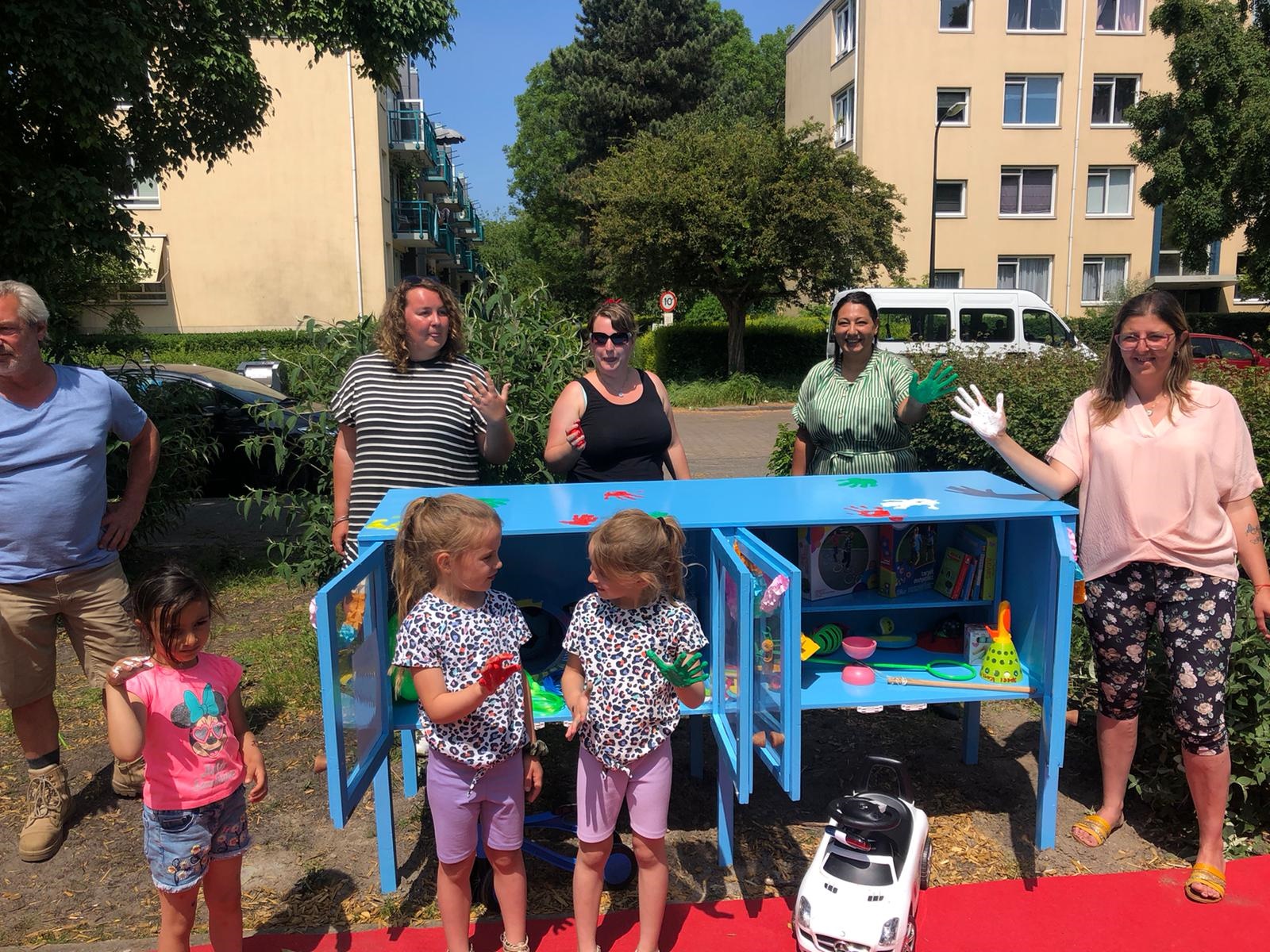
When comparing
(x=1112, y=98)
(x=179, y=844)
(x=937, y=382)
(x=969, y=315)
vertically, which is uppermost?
(x=1112, y=98)

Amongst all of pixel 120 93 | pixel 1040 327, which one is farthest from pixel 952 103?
pixel 120 93

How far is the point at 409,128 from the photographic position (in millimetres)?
29875

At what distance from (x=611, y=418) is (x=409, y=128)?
2902 cm

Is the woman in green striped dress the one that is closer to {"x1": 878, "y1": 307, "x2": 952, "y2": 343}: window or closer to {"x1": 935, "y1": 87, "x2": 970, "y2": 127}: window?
{"x1": 878, "y1": 307, "x2": 952, "y2": 343}: window

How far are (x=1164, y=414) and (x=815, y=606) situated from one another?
52.6 inches

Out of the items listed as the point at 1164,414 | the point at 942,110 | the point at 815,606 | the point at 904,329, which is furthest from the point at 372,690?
the point at 942,110

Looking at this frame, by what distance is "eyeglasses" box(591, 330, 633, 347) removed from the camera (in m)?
3.71

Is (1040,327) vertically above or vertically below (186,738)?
above

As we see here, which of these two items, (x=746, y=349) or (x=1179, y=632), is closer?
(x=1179, y=632)

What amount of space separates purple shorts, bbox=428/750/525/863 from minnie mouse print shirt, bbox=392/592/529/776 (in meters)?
0.05

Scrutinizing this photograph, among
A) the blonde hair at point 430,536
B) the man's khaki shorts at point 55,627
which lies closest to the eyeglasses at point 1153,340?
the blonde hair at point 430,536

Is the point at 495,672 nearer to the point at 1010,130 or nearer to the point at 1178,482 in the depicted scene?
the point at 1178,482

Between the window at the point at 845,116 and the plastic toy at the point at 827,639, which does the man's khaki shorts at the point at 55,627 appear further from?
the window at the point at 845,116

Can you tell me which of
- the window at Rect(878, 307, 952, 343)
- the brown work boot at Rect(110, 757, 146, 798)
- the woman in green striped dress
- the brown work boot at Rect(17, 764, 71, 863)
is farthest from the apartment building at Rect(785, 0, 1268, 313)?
the brown work boot at Rect(17, 764, 71, 863)
